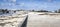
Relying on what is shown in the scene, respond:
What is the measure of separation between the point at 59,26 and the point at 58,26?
27 millimetres

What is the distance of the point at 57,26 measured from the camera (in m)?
4.26

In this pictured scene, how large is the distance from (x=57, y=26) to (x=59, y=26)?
6cm

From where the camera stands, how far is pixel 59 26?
4242 mm

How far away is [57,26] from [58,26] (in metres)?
0.03

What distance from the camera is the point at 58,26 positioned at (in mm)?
4250
